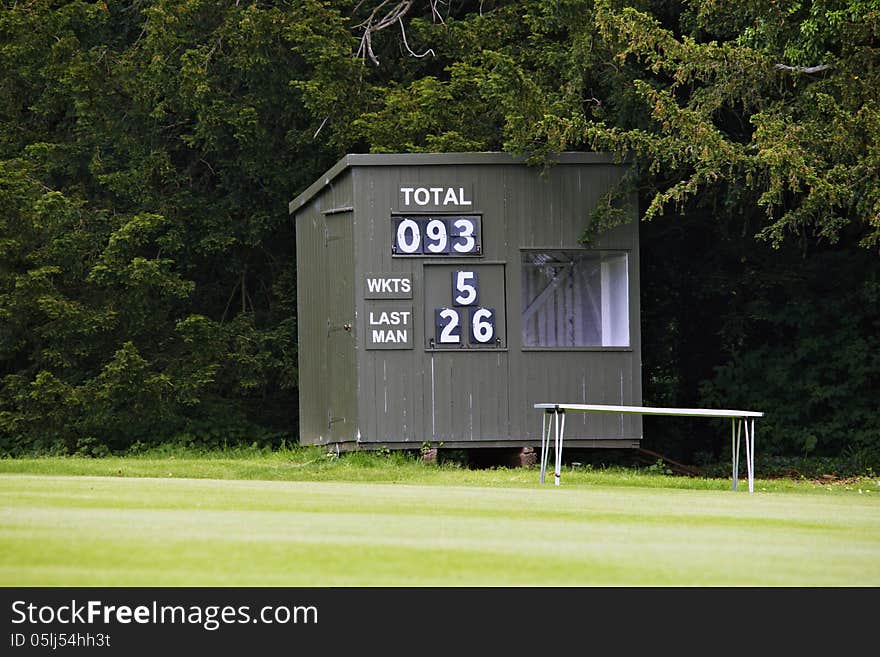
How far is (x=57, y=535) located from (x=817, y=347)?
14.7 m

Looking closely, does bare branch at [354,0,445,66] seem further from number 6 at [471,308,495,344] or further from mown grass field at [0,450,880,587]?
mown grass field at [0,450,880,587]

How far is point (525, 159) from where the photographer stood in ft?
53.2

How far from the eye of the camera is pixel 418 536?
6.80m

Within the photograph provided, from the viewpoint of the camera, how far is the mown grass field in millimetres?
5543

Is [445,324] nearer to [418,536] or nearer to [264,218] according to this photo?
[264,218]

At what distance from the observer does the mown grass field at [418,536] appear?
554cm

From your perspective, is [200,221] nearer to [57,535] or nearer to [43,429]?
[43,429]
